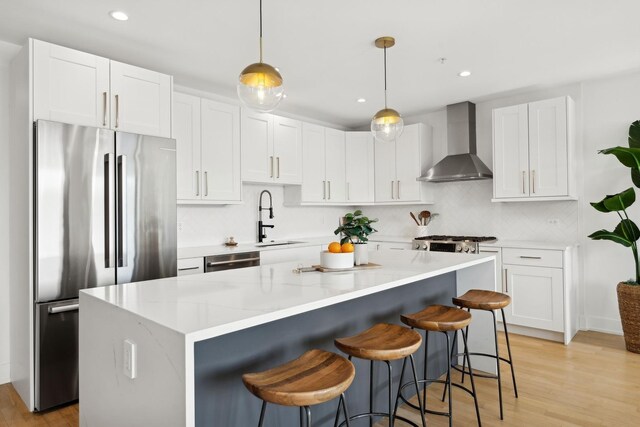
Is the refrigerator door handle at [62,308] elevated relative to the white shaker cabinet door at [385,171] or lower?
lower

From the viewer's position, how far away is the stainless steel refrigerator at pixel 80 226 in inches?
101

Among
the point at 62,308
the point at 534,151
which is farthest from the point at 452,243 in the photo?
the point at 62,308

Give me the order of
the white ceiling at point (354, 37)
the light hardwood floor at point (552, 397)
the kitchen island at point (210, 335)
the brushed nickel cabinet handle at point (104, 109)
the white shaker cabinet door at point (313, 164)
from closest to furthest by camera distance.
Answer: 1. the kitchen island at point (210, 335)
2. the light hardwood floor at point (552, 397)
3. the white ceiling at point (354, 37)
4. the brushed nickel cabinet handle at point (104, 109)
5. the white shaker cabinet door at point (313, 164)

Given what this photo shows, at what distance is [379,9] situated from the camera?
8.43 ft

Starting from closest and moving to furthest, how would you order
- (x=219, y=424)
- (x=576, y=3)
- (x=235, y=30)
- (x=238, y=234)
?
1. (x=219, y=424)
2. (x=576, y=3)
3. (x=235, y=30)
4. (x=238, y=234)

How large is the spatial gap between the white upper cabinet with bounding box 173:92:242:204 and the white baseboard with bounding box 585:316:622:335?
3.85 meters

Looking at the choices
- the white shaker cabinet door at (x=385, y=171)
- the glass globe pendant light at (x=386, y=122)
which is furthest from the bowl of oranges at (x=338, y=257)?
the white shaker cabinet door at (x=385, y=171)

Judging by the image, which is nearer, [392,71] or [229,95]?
[392,71]

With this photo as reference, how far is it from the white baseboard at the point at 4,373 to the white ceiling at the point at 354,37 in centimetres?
242

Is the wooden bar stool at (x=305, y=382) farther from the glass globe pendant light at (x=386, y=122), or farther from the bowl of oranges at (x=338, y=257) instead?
the glass globe pendant light at (x=386, y=122)

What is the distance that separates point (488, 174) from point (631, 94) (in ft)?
4.85

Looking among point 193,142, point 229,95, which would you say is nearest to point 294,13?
point 193,142

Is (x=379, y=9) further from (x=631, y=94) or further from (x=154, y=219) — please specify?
(x=631, y=94)

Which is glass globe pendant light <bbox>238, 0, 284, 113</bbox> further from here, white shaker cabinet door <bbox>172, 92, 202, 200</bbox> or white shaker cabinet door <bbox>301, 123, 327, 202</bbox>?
white shaker cabinet door <bbox>301, 123, 327, 202</bbox>
